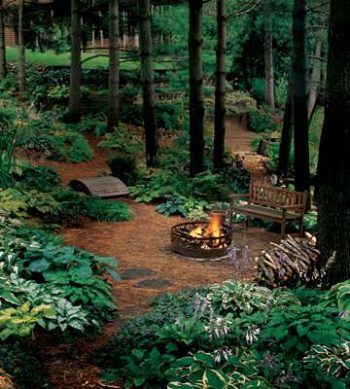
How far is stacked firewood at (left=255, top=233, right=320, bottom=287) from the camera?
300 inches

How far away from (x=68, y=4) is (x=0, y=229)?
71.9ft

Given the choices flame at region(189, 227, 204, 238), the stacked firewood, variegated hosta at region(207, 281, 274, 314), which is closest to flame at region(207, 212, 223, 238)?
flame at region(189, 227, 204, 238)

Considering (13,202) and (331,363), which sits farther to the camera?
(13,202)

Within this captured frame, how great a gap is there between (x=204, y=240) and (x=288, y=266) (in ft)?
8.53

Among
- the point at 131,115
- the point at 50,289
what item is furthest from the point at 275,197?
the point at 131,115

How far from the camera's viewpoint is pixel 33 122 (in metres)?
19.2

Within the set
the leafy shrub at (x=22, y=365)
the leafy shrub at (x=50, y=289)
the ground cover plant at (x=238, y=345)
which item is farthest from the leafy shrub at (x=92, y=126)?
the leafy shrub at (x=22, y=365)

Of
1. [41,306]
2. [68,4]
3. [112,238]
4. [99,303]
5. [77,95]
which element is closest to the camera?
[41,306]

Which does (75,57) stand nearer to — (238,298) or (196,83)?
(196,83)

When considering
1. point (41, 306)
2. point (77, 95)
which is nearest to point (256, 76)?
point (77, 95)

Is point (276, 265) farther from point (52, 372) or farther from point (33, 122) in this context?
point (33, 122)

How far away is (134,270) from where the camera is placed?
9109mm

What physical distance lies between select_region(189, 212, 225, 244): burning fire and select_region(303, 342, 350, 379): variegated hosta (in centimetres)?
538

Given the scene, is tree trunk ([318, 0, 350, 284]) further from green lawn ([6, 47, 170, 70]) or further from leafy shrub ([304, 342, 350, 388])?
green lawn ([6, 47, 170, 70])
